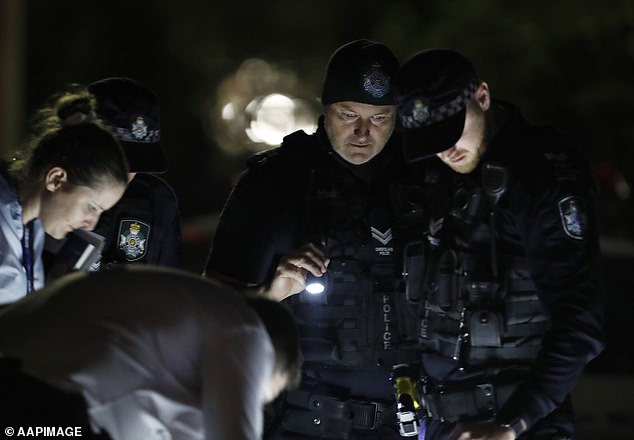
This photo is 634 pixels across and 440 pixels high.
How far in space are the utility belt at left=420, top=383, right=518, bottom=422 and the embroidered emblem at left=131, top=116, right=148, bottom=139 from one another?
1591 mm

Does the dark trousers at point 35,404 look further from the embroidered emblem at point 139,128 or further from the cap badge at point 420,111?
the embroidered emblem at point 139,128

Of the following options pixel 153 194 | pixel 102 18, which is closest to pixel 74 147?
pixel 153 194

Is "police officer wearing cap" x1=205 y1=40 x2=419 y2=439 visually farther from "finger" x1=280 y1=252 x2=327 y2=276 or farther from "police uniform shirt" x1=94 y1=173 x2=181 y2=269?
"police uniform shirt" x1=94 y1=173 x2=181 y2=269

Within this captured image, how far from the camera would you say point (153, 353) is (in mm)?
3256

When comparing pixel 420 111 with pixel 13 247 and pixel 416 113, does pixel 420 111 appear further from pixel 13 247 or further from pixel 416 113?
pixel 13 247

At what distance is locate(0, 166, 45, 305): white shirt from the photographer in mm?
4320

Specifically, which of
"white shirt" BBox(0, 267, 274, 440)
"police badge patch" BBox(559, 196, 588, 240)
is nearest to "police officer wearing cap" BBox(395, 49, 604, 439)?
"police badge patch" BBox(559, 196, 588, 240)

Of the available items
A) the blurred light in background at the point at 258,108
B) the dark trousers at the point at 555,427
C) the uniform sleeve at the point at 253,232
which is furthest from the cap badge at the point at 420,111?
the blurred light in background at the point at 258,108

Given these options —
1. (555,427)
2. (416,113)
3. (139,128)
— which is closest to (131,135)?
(139,128)

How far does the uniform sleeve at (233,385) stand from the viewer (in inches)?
125

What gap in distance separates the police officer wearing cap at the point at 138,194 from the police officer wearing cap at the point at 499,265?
1193 millimetres

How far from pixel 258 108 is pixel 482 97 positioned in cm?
1777

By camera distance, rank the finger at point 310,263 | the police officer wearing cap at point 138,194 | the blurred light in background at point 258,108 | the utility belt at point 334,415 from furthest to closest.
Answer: the blurred light in background at point 258,108 → the police officer wearing cap at point 138,194 → the utility belt at point 334,415 → the finger at point 310,263

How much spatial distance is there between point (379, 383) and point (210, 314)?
5.56 feet
